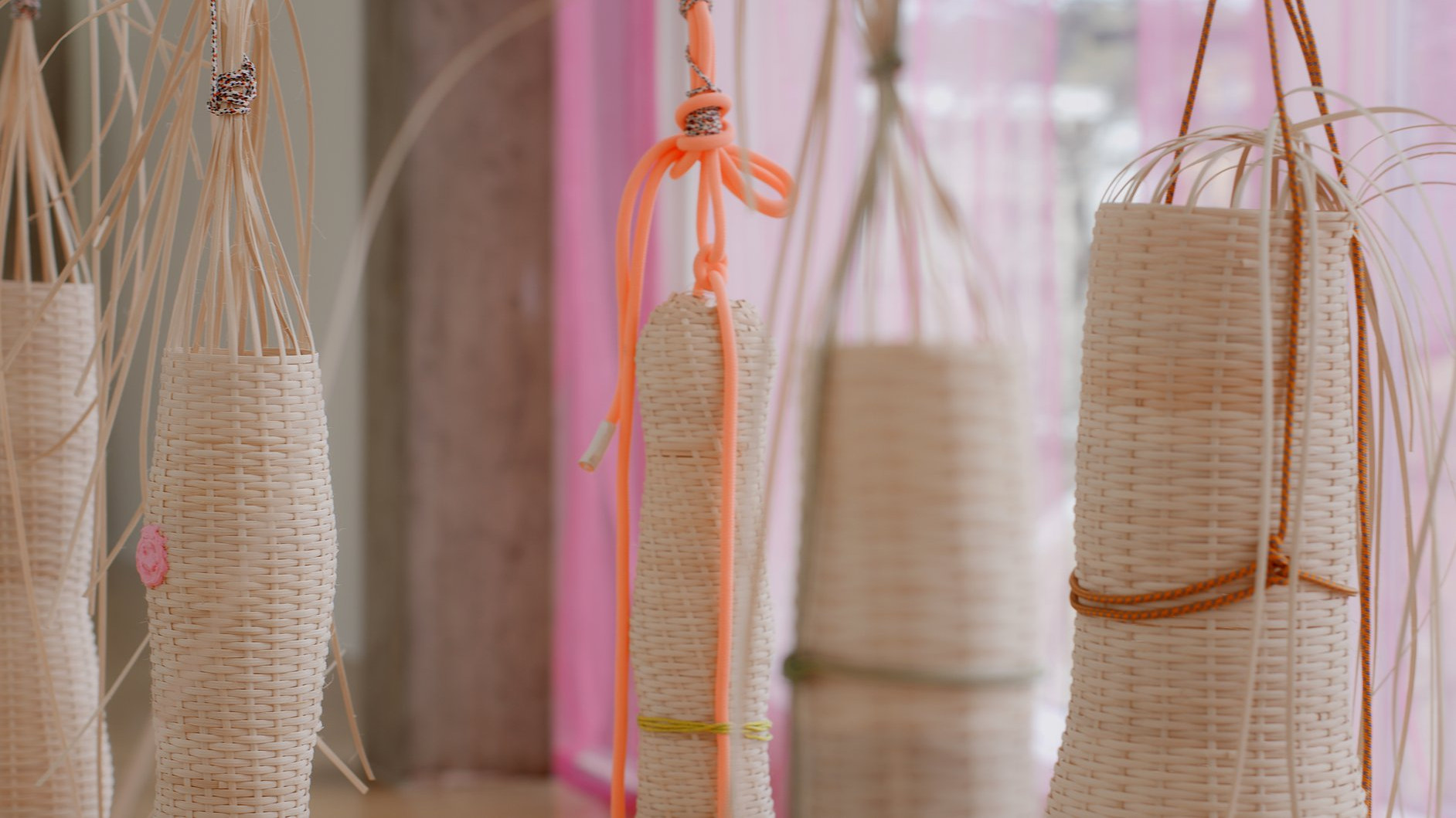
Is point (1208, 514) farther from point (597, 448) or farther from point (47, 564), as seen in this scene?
point (47, 564)

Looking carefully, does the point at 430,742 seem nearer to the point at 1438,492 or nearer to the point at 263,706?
the point at 263,706

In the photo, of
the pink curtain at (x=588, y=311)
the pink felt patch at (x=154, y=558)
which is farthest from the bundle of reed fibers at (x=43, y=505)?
the pink curtain at (x=588, y=311)

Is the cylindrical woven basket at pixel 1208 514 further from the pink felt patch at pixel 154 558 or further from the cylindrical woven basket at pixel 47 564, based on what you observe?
the cylindrical woven basket at pixel 47 564

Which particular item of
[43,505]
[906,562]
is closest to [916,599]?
[906,562]

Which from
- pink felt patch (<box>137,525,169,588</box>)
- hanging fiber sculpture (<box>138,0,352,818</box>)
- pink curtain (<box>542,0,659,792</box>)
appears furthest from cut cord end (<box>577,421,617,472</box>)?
pink curtain (<box>542,0,659,792</box>)

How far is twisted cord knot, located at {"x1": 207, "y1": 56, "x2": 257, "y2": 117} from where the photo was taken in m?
0.82

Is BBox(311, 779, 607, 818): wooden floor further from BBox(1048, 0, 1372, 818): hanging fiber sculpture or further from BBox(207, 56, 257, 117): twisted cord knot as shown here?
BBox(1048, 0, 1372, 818): hanging fiber sculpture

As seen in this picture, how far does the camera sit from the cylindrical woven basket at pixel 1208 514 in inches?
25.9

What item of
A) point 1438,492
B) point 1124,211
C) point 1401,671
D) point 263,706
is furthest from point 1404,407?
point 263,706

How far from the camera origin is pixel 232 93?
82cm

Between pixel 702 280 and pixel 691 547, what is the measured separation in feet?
0.61

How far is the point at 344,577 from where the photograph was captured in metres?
2.07

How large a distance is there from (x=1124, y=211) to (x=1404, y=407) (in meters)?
0.67

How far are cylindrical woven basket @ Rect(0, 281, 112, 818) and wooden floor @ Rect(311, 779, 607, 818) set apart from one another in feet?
2.56
